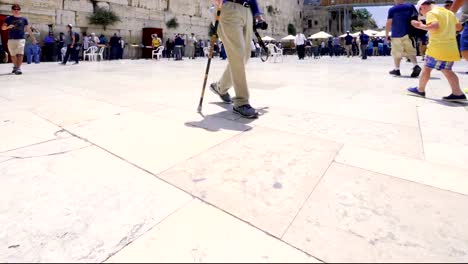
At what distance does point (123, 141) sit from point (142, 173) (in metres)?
0.61

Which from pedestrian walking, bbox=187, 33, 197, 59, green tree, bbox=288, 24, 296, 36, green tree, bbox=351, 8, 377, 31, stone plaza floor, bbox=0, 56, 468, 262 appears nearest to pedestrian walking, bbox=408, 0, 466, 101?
stone plaza floor, bbox=0, 56, 468, 262

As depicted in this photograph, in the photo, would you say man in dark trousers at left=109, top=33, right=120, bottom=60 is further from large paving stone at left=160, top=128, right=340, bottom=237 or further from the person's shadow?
large paving stone at left=160, top=128, right=340, bottom=237

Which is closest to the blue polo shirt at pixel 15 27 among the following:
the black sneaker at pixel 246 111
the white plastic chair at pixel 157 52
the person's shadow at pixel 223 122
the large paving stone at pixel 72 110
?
the large paving stone at pixel 72 110

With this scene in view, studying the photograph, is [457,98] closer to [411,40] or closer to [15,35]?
[411,40]

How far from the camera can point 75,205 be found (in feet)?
4.07

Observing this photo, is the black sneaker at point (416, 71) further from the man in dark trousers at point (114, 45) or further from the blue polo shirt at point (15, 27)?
the man in dark trousers at point (114, 45)

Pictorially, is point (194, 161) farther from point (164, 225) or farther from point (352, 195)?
point (352, 195)

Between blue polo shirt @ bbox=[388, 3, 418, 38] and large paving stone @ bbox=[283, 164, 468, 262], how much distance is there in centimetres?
580

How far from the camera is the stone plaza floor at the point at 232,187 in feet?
3.25

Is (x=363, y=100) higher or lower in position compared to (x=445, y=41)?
lower

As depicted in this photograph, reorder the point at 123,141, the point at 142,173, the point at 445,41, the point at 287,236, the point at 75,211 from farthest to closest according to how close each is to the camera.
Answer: the point at 445,41, the point at 123,141, the point at 142,173, the point at 75,211, the point at 287,236

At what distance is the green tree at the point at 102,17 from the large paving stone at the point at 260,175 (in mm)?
15130

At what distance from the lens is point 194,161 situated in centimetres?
171

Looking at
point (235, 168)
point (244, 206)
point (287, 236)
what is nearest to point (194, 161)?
point (235, 168)
